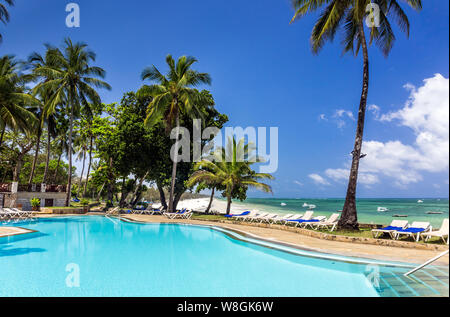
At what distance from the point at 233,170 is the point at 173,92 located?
726cm

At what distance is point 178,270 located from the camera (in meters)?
6.57

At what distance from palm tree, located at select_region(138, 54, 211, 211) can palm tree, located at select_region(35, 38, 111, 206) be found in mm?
6128

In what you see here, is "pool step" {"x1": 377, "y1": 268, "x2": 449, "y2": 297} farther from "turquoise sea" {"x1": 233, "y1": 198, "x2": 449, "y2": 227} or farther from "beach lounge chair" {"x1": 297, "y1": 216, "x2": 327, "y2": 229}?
"beach lounge chair" {"x1": 297, "y1": 216, "x2": 327, "y2": 229}

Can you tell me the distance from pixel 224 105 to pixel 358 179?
16.9 meters

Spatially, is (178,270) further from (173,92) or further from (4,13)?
(4,13)

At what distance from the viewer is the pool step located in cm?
391

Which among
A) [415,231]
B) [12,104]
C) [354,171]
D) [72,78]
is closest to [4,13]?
[12,104]

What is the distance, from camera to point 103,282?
18.5 ft

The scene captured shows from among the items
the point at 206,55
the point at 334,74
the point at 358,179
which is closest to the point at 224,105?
the point at 206,55

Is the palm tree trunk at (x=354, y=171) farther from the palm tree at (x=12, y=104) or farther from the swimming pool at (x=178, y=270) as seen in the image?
the palm tree at (x=12, y=104)

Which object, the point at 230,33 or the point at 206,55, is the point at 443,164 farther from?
the point at 206,55

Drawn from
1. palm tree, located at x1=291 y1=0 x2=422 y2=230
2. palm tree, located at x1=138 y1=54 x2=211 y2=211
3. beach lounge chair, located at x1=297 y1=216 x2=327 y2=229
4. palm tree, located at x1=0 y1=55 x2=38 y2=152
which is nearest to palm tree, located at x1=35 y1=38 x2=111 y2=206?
palm tree, located at x1=0 y1=55 x2=38 y2=152

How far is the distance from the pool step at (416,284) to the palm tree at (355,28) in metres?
5.33

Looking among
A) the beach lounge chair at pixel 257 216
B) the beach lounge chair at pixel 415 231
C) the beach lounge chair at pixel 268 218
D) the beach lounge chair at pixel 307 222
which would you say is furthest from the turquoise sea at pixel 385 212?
the beach lounge chair at pixel 257 216
